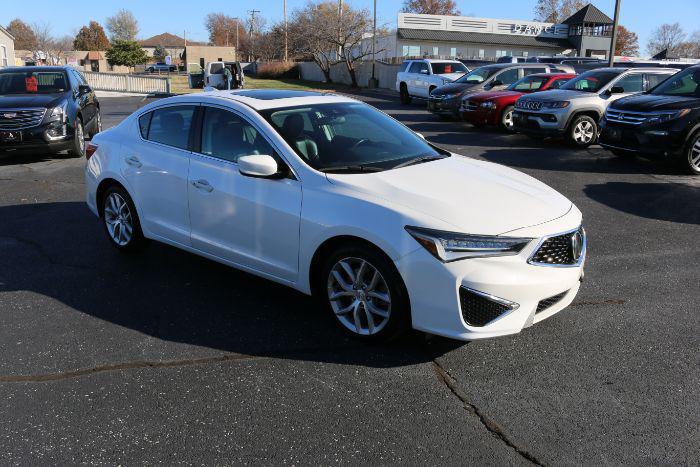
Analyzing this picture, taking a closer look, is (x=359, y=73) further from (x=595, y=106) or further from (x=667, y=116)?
(x=667, y=116)

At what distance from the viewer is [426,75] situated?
77.1ft

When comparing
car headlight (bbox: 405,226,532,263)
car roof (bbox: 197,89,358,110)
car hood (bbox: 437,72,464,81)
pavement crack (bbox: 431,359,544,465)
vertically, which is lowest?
pavement crack (bbox: 431,359,544,465)

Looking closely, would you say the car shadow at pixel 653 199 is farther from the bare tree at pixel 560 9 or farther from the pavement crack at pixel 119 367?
the bare tree at pixel 560 9

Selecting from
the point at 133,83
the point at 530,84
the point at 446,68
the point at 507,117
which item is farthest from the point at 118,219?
the point at 133,83

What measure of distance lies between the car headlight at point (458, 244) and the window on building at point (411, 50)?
171ft

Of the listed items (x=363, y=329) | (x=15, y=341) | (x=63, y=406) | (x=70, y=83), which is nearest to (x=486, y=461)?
(x=363, y=329)

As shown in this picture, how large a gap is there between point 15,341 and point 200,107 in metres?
2.24

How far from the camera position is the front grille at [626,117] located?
1007 cm

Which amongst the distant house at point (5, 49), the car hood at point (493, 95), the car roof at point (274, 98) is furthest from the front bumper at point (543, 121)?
the distant house at point (5, 49)

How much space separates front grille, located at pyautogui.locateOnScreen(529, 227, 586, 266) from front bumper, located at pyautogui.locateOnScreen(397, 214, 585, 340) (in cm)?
6

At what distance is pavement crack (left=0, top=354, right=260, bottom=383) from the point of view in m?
3.65

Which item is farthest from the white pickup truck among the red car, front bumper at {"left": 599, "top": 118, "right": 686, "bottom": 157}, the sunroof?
the sunroof

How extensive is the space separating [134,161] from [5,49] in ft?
174

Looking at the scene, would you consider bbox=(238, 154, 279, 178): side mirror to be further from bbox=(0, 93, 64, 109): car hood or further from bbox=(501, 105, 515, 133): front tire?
bbox=(501, 105, 515, 133): front tire
